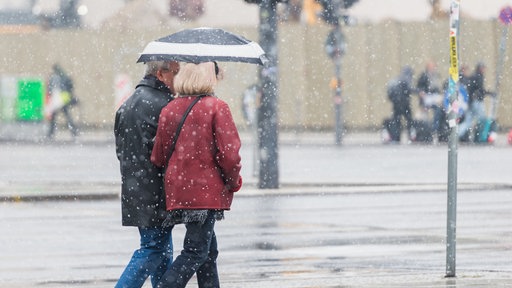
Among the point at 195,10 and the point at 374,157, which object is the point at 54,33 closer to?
the point at 195,10

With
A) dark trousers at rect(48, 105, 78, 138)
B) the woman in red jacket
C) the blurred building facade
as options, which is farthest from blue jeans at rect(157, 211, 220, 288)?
the blurred building facade

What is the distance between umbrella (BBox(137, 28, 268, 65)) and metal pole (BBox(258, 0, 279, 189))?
35.3ft

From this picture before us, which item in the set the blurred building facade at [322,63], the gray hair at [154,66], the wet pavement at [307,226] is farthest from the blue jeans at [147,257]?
the blurred building facade at [322,63]

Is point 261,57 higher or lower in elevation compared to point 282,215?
higher

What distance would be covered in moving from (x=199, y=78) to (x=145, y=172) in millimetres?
683

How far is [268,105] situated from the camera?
2094 centimetres

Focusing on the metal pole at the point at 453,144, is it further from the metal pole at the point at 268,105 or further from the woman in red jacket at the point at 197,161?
the metal pole at the point at 268,105

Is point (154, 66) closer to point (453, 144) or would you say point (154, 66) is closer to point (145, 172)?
point (145, 172)

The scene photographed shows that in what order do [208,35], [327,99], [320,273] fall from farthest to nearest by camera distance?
1. [327,99]
2. [320,273]
3. [208,35]

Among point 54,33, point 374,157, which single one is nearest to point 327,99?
point 54,33

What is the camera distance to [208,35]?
9812 mm

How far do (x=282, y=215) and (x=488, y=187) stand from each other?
198 inches

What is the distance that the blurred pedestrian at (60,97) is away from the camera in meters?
39.2

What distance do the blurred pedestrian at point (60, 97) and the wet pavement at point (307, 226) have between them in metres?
9.97
